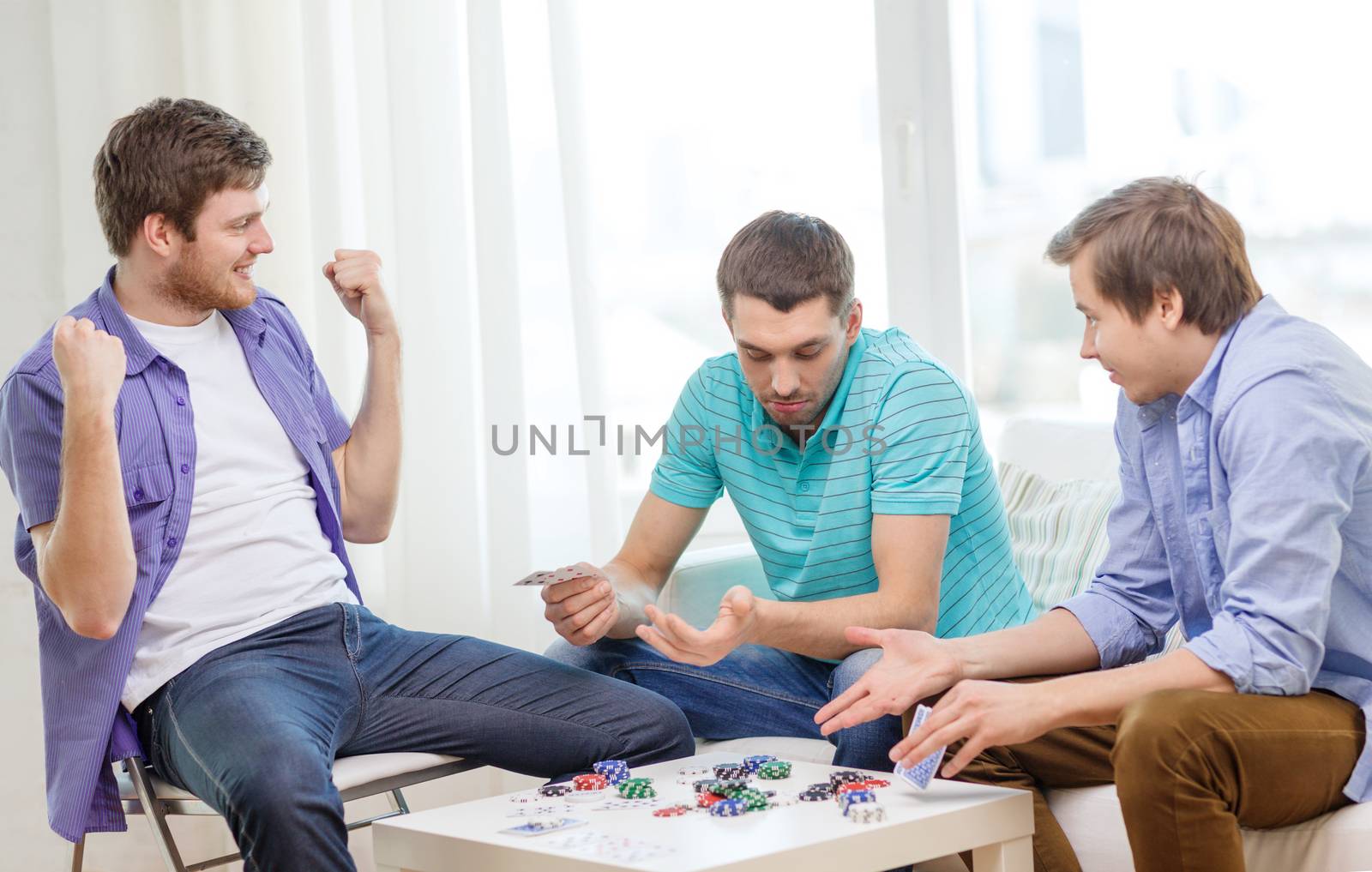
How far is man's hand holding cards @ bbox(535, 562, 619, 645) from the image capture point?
206cm

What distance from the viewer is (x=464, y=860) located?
154 cm

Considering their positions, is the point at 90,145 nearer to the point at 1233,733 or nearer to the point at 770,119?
the point at 770,119

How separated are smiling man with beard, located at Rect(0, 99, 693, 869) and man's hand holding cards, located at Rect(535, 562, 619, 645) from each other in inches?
3.1

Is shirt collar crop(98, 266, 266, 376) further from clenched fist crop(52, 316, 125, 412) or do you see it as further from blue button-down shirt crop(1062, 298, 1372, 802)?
blue button-down shirt crop(1062, 298, 1372, 802)

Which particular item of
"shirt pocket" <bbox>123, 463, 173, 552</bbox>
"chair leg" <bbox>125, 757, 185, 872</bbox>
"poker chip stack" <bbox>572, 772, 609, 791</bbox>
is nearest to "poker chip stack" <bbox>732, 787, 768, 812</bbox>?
"poker chip stack" <bbox>572, 772, 609, 791</bbox>

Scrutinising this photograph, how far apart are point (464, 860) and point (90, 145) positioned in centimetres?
243

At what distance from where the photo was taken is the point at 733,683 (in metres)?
2.19

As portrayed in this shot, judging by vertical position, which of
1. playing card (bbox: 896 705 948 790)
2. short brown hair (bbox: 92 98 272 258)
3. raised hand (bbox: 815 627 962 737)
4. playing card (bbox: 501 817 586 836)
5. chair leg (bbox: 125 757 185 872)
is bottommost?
chair leg (bbox: 125 757 185 872)

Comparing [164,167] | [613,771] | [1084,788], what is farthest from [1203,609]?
[164,167]

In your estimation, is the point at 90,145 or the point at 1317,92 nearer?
the point at 1317,92

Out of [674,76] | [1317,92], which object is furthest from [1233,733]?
[674,76]

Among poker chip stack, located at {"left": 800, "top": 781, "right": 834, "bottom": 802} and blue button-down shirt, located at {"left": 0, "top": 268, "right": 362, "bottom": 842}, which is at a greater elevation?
blue button-down shirt, located at {"left": 0, "top": 268, "right": 362, "bottom": 842}

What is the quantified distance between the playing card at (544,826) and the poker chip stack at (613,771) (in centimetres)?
15

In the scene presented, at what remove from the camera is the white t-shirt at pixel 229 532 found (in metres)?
1.93
